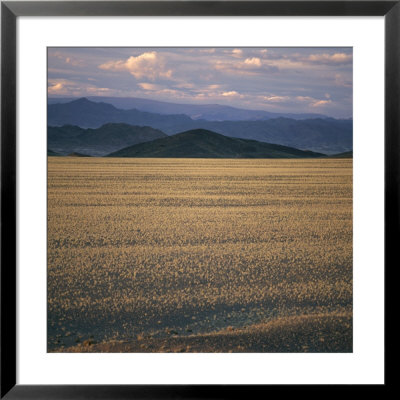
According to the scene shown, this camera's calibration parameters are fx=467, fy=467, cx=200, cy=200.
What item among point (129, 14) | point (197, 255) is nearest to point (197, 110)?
point (197, 255)

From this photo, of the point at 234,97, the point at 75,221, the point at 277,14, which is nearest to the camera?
the point at 277,14

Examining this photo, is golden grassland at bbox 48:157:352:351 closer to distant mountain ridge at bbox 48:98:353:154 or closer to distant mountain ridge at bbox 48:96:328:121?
distant mountain ridge at bbox 48:98:353:154

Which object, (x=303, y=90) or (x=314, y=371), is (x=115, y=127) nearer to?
(x=303, y=90)

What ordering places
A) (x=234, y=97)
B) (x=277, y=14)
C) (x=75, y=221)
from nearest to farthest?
(x=277, y=14) → (x=75, y=221) → (x=234, y=97)

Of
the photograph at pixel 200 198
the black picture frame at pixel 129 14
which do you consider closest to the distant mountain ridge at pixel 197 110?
the photograph at pixel 200 198

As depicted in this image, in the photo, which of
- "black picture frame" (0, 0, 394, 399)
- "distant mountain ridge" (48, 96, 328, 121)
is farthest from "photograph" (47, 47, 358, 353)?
"black picture frame" (0, 0, 394, 399)

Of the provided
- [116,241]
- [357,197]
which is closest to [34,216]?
[116,241]
